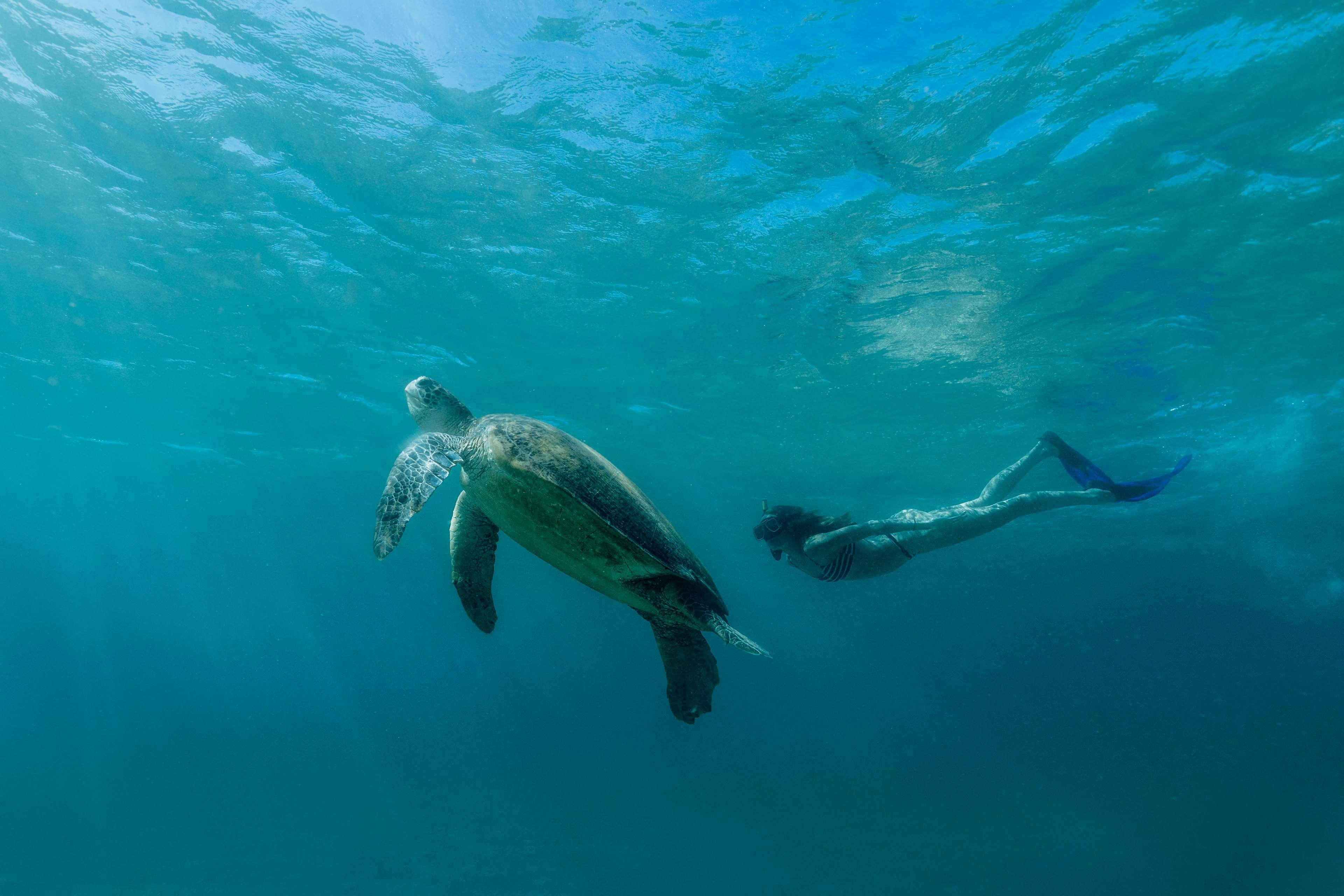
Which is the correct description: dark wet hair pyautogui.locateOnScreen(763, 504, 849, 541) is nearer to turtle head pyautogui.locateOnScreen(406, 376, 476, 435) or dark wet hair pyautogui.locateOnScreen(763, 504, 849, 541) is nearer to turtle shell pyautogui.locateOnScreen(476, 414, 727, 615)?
turtle shell pyautogui.locateOnScreen(476, 414, 727, 615)

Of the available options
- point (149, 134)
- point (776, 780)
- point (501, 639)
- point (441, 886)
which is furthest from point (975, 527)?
point (501, 639)

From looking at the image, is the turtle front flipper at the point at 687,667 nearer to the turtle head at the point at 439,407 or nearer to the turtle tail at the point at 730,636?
the turtle tail at the point at 730,636

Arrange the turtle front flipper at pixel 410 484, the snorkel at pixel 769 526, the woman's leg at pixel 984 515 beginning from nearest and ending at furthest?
1. the turtle front flipper at pixel 410 484
2. the snorkel at pixel 769 526
3. the woman's leg at pixel 984 515

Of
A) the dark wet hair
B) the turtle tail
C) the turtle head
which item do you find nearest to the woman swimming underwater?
the dark wet hair

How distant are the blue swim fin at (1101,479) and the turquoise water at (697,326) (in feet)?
13.8

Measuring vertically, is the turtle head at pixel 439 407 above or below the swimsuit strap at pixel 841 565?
above

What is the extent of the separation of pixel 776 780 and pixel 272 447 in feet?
117

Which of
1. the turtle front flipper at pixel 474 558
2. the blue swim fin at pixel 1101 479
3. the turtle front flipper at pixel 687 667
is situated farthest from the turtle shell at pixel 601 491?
the blue swim fin at pixel 1101 479

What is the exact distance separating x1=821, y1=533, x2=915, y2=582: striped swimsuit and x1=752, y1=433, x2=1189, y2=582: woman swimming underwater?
1cm

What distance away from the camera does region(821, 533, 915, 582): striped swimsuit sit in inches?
286

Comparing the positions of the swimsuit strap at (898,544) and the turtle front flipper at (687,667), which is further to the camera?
the swimsuit strap at (898,544)

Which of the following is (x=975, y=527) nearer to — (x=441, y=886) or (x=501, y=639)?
(x=441, y=886)

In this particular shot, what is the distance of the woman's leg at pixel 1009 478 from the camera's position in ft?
28.5

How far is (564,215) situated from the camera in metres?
11.3
